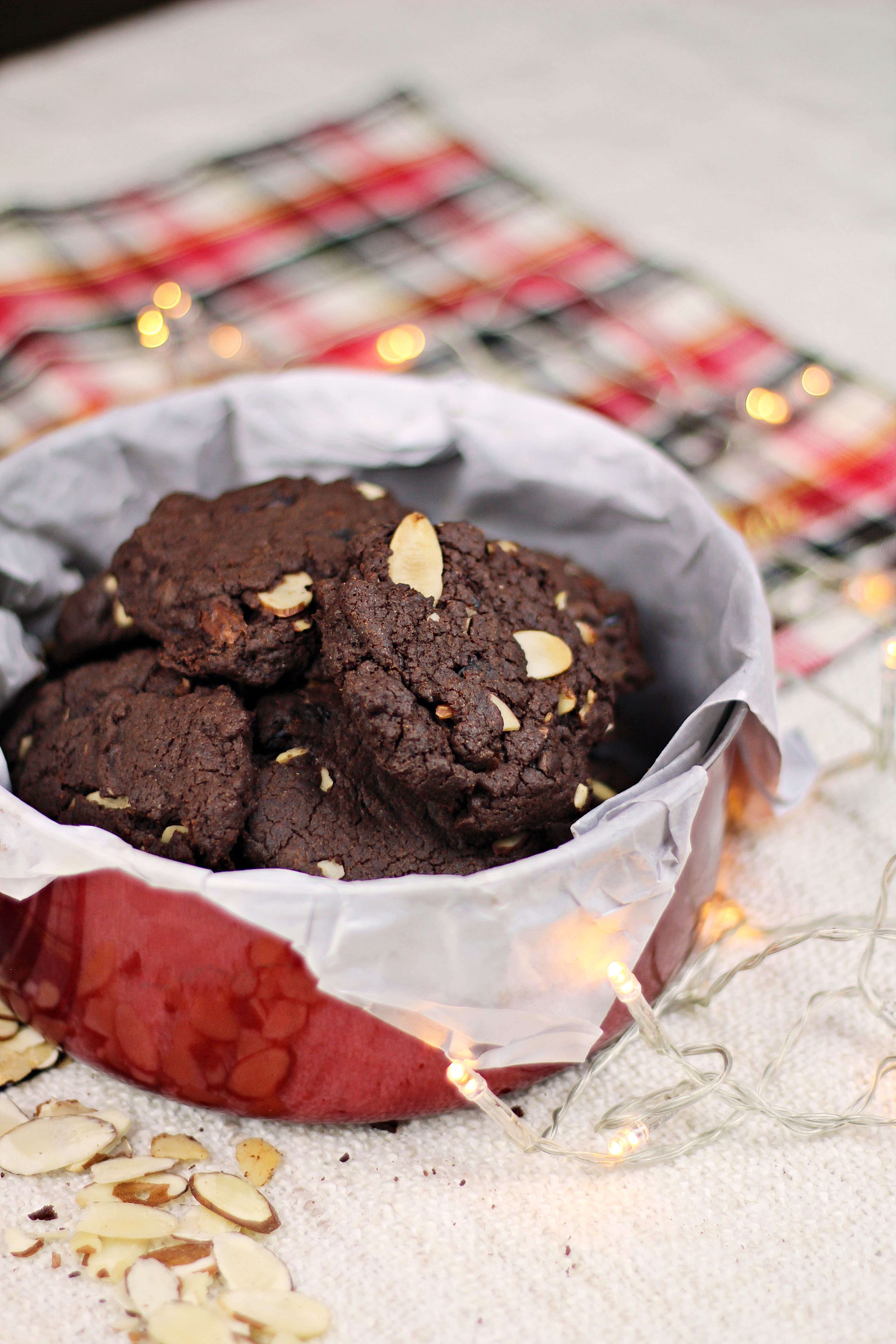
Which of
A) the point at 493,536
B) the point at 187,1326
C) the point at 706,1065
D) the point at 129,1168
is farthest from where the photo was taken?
the point at 493,536

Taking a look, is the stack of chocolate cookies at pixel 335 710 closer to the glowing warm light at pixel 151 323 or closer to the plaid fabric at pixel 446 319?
the plaid fabric at pixel 446 319

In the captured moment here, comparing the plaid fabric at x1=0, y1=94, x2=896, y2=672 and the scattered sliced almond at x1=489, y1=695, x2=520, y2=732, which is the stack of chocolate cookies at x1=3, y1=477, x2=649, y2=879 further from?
the plaid fabric at x1=0, y1=94, x2=896, y2=672

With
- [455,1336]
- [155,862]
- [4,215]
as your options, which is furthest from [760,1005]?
[4,215]

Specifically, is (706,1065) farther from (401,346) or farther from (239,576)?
(401,346)

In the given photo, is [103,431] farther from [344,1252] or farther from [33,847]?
[344,1252]

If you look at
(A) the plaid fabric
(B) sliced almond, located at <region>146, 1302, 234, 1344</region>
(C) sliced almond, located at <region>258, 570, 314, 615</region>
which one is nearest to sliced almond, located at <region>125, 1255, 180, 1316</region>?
(B) sliced almond, located at <region>146, 1302, 234, 1344</region>

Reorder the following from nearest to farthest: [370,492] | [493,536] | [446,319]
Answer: [370,492], [493,536], [446,319]

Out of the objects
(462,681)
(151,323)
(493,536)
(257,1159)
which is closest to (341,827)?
(462,681)
